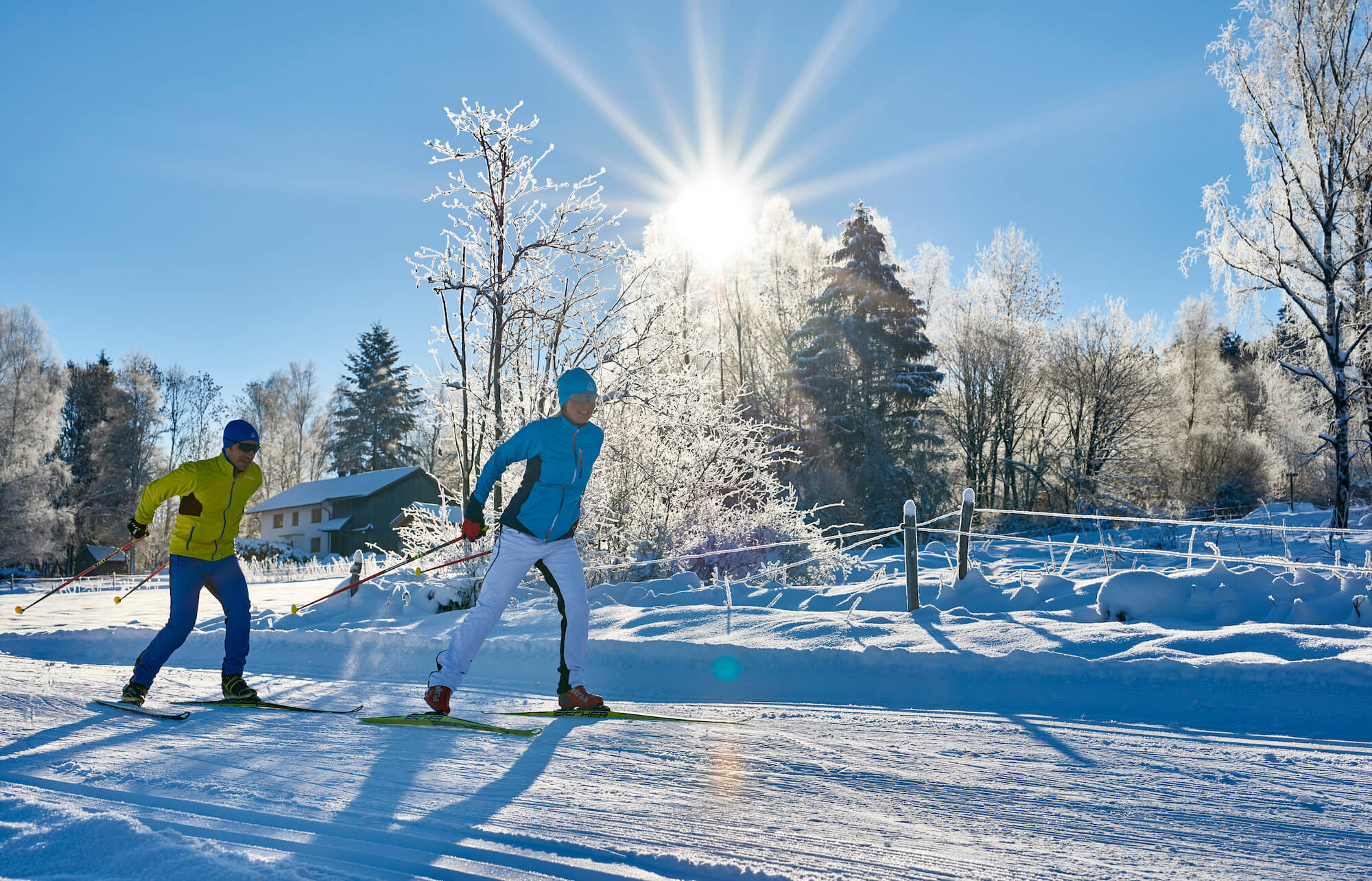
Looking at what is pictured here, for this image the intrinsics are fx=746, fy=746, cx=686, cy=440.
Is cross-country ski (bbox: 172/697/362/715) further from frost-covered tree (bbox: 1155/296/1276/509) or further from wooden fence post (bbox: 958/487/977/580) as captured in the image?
frost-covered tree (bbox: 1155/296/1276/509)

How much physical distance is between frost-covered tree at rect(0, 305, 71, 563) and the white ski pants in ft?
109

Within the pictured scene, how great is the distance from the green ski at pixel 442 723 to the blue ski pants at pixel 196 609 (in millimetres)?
1358

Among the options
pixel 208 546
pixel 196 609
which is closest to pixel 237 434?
pixel 208 546

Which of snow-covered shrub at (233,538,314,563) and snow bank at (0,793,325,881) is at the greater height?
snow bank at (0,793,325,881)

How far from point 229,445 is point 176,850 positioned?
329 cm

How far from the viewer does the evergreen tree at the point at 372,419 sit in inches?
1885

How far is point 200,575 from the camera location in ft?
15.6

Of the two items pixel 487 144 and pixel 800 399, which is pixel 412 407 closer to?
pixel 800 399

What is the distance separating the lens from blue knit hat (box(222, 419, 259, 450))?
15.6 feet

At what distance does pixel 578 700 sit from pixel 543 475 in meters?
1.28

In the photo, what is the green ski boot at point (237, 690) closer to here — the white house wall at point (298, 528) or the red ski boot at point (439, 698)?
the red ski boot at point (439, 698)

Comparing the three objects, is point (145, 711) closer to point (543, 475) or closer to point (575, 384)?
point (543, 475)

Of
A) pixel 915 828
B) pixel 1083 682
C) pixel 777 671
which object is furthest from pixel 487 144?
pixel 915 828

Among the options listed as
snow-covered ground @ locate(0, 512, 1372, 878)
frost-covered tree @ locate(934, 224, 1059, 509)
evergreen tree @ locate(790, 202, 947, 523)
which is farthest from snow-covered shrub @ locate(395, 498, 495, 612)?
frost-covered tree @ locate(934, 224, 1059, 509)
